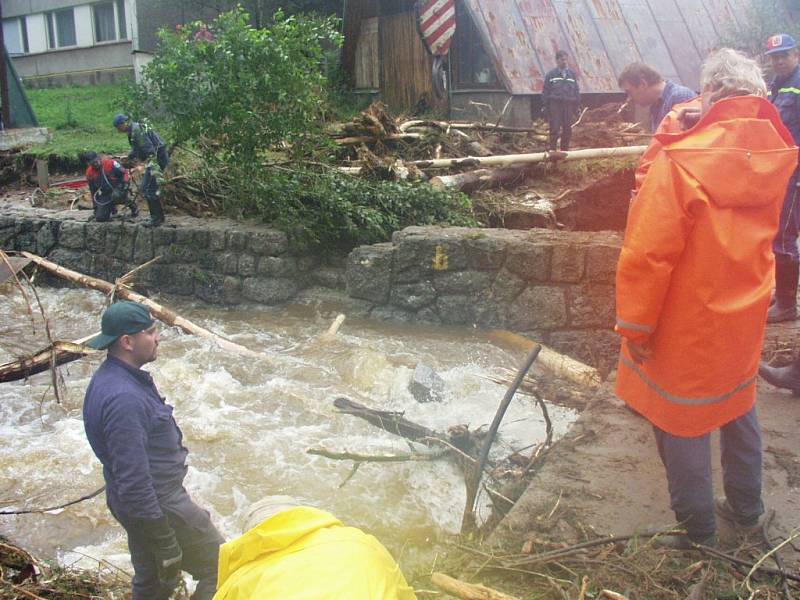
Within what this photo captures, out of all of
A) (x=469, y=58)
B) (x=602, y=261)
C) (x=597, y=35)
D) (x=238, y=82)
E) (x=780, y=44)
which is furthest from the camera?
(x=597, y=35)

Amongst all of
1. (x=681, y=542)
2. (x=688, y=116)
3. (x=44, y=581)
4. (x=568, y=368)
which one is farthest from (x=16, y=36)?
(x=681, y=542)

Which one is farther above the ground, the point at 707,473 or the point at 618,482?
the point at 707,473

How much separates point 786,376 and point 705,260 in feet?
6.78

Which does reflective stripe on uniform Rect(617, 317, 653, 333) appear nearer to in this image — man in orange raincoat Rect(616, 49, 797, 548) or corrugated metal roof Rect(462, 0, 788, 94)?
man in orange raincoat Rect(616, 49, 797, 548)

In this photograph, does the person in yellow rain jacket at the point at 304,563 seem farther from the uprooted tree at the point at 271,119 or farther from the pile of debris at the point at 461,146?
the pile of debris at the point at 461,146

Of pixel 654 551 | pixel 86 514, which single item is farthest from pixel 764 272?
A: pixel 86 514

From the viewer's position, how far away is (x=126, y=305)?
3.23 metres

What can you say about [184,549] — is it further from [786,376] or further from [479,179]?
[479,179]

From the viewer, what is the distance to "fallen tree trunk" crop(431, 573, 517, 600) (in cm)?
251

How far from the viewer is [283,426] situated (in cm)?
590

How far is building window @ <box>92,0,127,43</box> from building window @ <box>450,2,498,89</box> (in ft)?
48.5

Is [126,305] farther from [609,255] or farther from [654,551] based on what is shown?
[609,255]

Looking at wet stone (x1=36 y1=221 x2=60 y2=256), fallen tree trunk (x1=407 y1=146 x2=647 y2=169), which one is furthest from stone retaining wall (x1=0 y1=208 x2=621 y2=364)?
fallen tree trunk (x1=407 y1=146 x2=647 y2=169)

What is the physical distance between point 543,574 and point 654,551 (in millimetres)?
487
